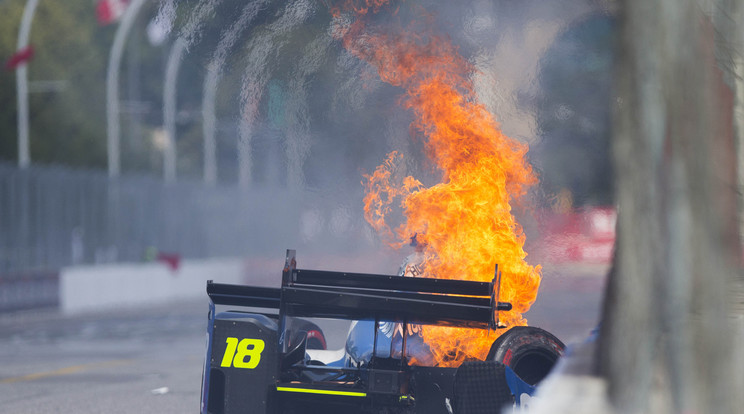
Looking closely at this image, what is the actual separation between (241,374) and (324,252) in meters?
9.69

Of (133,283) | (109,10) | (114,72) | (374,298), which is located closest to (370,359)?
(374,298)

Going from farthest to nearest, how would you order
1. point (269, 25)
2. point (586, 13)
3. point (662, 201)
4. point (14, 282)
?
point (14, 282), point (269, 25), point (586, 13), point (662, 201)

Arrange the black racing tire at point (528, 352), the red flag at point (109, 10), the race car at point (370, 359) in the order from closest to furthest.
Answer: the race car at point (370, 359)
the black racing tire at point (528, 352)
the red flag at point (109, 10)

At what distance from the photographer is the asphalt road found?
10.3 metres

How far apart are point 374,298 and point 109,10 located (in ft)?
84.3

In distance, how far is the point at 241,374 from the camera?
636 cm

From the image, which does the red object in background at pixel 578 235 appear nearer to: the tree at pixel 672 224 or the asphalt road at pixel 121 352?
the asphalt road at pixel 121 352

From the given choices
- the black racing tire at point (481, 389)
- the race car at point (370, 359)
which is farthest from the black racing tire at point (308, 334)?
the black racing tire at point (481, 389)

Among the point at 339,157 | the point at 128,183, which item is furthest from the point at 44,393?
the point at 128,183

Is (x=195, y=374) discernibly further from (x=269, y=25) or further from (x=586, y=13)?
(x=586, y=13)

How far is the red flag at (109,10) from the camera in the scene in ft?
97.5

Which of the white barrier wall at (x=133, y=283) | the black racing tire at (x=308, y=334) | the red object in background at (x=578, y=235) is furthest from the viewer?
the white barrier wall at (x=133, y=283)

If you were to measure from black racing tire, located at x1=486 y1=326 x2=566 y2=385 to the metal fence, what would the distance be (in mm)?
14429

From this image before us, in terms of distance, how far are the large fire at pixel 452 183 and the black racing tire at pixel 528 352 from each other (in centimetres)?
58
